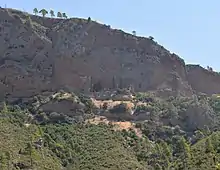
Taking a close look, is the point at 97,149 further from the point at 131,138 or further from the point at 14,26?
the point at 14,26

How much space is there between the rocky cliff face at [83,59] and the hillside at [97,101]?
0.20m

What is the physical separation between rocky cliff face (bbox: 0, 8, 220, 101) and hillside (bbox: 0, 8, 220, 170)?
201 mm

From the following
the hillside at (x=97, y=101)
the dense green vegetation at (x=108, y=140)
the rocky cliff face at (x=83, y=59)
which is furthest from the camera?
the rocky cliff face at (x=83, y=59)

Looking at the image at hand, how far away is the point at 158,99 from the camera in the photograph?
3725 inches

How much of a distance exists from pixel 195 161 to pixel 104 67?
51.5 metres

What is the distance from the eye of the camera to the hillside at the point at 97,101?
61344 millimetres

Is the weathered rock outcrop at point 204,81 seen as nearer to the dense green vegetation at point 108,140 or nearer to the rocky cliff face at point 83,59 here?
the rocky cliff face at point 83,59

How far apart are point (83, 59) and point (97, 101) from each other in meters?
11.4

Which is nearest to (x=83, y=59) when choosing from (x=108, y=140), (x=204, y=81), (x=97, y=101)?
(x=97, y=101)

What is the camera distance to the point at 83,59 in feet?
321

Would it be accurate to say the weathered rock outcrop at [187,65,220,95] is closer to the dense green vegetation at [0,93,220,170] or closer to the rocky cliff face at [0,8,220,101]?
the rocky cliff face at [0,8,220,101]

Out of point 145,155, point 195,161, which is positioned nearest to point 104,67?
point 145,155

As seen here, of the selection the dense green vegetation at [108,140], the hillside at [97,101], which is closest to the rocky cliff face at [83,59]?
the hillside at [97,101]

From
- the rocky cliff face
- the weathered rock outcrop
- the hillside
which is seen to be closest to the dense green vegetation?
the hillside
